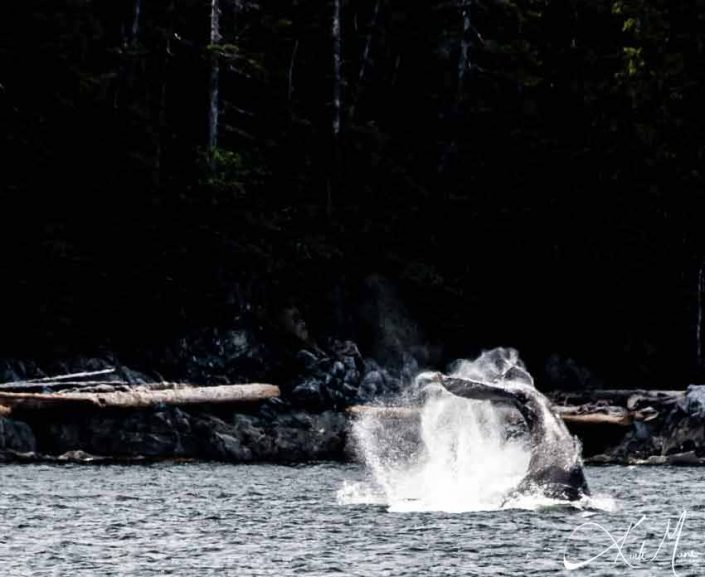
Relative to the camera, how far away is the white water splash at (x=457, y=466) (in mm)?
27734

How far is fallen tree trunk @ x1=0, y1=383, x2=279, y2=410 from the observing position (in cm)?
4028

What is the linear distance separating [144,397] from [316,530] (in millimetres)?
17481

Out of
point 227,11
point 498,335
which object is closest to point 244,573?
point 498,335

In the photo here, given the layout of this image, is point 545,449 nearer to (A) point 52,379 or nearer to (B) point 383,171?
(A) point 52,379

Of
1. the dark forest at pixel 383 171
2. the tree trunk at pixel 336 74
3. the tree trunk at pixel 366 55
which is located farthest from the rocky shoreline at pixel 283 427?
the tree trunk at pixel 366 55

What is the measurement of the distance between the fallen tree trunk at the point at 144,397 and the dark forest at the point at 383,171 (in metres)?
4.43

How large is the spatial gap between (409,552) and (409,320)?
30.2m

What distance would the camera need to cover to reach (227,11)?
5462 cm

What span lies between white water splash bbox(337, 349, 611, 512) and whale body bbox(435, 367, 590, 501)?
101mm

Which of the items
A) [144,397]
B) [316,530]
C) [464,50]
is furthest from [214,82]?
[316,530]

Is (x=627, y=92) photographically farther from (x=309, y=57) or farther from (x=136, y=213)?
(x=136, y=213)

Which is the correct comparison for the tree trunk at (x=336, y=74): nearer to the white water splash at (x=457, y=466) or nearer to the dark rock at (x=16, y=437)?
the white water splash at (x=457, y=466)

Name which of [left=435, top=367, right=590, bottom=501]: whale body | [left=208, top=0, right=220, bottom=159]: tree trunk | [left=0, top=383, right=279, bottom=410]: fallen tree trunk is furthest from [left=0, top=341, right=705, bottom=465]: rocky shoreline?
[left=435, top=367, right=590, bottom=501]: whale body

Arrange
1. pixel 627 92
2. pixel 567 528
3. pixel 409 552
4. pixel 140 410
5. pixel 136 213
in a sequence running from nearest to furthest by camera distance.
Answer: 1. pixel 409 552
2. pixel 567 528
3. pixel 140 410
4. pixel 136 213
5. pixel 627 92
